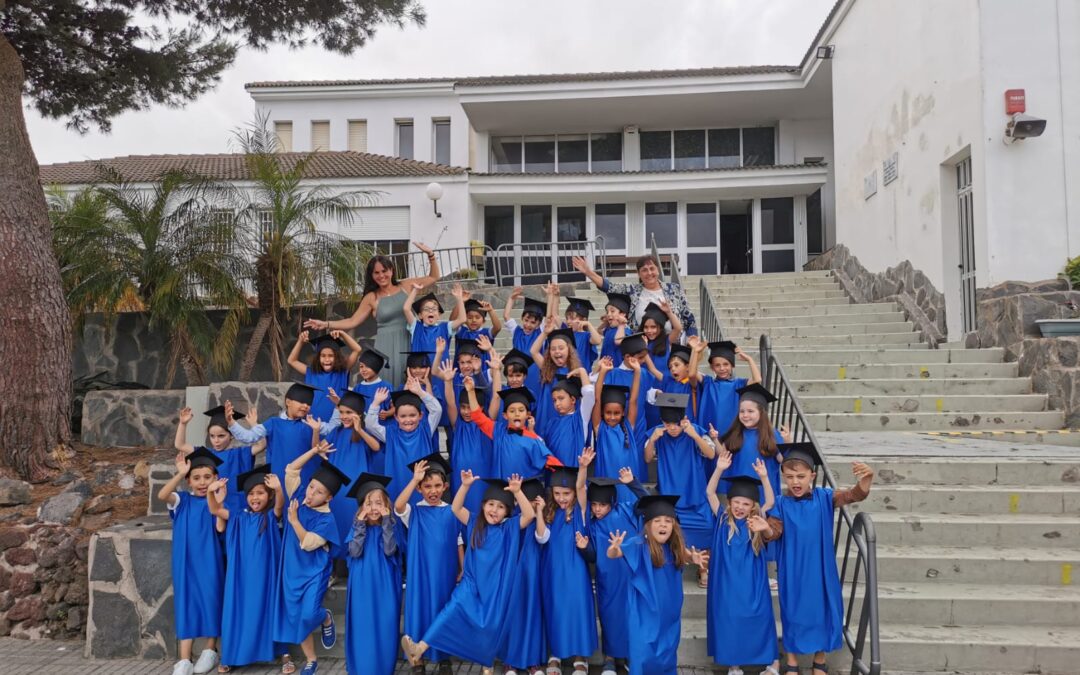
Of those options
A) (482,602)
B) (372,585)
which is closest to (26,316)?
(372,585)

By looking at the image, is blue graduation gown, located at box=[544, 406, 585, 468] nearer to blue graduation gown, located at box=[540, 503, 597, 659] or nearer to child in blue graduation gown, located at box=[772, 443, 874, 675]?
blue graduation gown, located at box=[540, 503, 597, 659]

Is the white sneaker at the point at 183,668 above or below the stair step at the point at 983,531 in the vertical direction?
below

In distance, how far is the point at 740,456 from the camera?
211 inches

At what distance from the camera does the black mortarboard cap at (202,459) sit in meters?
5.21

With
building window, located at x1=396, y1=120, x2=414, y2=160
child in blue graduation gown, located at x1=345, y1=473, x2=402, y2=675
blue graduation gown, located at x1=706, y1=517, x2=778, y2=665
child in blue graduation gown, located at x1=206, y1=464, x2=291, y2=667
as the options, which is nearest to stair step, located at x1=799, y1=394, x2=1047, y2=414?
blue graduation gown, located at x1=706, y1=517, x2=778, y2=665

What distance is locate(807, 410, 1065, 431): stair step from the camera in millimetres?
8172

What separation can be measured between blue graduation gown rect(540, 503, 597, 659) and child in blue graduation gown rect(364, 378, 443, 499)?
49.1 inches

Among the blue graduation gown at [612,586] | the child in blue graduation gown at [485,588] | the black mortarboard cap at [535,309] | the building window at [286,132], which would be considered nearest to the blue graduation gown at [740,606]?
the blue graduation gown at [612,586]

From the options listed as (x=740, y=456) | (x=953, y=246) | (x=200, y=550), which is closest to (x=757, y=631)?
(x=740, y=456)

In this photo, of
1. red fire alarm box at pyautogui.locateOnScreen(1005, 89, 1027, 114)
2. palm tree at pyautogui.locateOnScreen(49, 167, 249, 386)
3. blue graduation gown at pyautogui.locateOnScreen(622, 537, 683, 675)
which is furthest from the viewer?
palm tree at pyautogui.locateOnScreen(49, 167, 249, 386)

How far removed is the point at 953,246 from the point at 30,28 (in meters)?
13.0

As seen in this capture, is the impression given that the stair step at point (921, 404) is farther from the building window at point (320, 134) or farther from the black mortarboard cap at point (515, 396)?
the building window at point (320, 134)

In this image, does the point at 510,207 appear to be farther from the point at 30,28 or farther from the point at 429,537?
the point at 429,537

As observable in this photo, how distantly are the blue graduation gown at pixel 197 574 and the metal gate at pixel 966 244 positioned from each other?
9.71 meters
